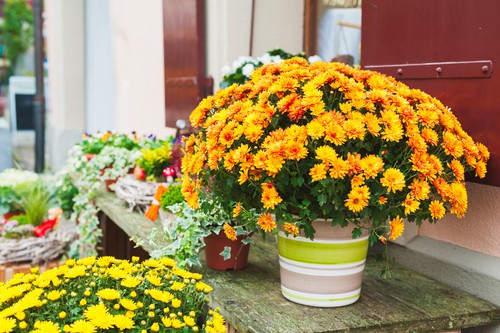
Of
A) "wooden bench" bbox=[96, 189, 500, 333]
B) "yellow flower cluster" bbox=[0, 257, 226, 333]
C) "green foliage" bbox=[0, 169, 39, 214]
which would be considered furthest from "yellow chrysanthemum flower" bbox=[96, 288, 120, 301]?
"green foliage" bbox=[0, 169, 39, 214]

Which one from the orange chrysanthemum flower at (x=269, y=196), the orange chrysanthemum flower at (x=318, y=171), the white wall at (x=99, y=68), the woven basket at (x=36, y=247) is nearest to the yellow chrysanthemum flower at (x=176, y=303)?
the orange chrysanthemum flower at (x=269, y=196)

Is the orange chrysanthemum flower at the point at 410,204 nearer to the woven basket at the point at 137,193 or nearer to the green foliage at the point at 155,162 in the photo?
the woven basket at the point at 137,193

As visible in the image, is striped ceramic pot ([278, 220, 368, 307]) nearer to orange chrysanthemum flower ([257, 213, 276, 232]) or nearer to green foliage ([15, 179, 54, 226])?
orange chrysanthemum flower ([257, 213, 276, 232])

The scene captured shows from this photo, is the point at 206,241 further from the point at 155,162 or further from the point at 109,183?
the point at 109,183

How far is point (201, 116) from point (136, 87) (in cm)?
317

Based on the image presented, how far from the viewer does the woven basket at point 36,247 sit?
12.9 feet

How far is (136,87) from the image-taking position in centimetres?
498

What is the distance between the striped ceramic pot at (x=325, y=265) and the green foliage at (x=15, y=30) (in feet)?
73.2

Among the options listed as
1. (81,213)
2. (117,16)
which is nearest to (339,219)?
(81,213)

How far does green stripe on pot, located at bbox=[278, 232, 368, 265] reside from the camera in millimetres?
1787

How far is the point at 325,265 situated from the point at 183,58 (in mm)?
2195

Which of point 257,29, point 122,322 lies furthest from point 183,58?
point 122,322

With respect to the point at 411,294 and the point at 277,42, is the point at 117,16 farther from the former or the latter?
the point at 411,294

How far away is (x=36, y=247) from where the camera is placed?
401 centimetres
